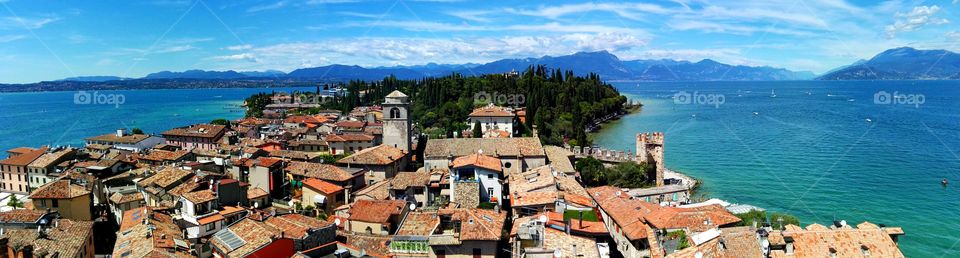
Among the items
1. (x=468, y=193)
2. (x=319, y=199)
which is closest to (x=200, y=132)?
(x=319, y=199)

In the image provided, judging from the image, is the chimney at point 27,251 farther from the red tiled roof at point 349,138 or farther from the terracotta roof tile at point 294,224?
the red tiled roof at point 349,138

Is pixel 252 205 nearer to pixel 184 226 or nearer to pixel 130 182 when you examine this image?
pixel 184 226

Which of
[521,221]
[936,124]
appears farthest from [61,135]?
[936,124]

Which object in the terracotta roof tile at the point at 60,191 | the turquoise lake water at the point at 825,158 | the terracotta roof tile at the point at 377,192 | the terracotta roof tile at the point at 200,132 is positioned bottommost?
the turquoise lake water at the point at 825,158

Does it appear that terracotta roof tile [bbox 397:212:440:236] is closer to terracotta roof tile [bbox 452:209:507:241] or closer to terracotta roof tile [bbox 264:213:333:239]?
terracotta roof tile [bbox 452:209:507:241]

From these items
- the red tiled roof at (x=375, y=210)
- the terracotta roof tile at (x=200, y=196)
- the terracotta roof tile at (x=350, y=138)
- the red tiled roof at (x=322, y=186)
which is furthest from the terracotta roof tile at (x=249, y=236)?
the terracotta roof tile at (x=350, y=138)

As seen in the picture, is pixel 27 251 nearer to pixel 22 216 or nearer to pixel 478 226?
pixel 22 216

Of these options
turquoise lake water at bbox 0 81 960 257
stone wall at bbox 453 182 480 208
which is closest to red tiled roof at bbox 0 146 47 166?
stone wall at bbox 453 182 480 208
